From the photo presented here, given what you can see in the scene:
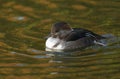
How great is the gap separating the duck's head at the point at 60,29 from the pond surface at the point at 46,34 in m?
0.48

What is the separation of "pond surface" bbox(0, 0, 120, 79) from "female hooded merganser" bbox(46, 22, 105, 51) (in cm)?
27

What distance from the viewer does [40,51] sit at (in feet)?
52.5

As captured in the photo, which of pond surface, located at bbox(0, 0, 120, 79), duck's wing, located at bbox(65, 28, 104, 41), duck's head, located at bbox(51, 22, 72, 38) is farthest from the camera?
duck's head, located at bbox(51, 22, 72, 38)

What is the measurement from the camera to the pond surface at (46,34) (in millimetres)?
14164

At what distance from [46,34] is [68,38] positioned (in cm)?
136

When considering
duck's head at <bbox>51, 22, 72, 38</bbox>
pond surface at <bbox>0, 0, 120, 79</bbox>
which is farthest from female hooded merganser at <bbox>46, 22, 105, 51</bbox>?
pond surface at <bbox>0, 0, 120, 79</bbox>

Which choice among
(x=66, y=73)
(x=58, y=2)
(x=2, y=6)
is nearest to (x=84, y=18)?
(x=58, y=2)

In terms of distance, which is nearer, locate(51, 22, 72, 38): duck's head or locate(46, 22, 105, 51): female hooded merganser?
locate(46, 22, 105, 51): female hooded merganser

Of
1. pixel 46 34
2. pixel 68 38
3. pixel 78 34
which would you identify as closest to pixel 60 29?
pixel 68 38

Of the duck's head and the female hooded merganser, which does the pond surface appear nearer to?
the female hooded merganser

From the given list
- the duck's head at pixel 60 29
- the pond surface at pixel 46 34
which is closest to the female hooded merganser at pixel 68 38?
the duck's head at pixel 60 29

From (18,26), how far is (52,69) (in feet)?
13.7

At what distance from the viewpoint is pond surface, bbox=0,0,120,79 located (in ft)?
46.5

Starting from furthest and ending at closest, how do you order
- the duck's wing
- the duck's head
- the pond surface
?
1. the duck's head
2. the duck's wing
3. the pond surface
